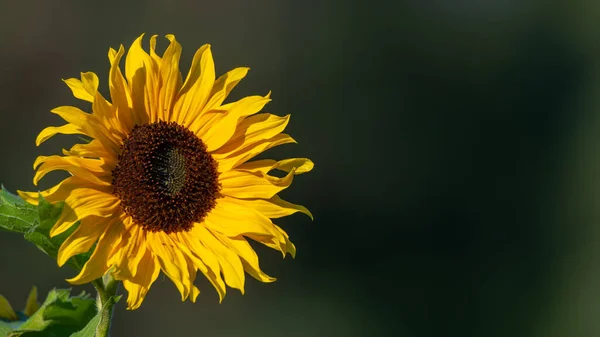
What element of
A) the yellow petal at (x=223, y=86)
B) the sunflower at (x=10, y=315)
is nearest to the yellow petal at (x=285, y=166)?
the yellow petal at (x=223, y=86)

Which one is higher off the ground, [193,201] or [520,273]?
[193,201]

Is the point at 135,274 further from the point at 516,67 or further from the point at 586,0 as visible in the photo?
the point at 586,0

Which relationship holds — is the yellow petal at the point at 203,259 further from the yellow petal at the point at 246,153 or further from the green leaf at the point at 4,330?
the green leaf at the point at 4,330

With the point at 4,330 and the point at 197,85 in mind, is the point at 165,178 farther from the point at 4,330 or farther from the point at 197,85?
the point at 4,330

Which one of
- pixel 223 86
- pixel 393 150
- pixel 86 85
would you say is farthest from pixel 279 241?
pixel 393 150

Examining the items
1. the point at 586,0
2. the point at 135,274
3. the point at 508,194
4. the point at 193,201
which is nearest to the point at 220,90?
the point at 193,201

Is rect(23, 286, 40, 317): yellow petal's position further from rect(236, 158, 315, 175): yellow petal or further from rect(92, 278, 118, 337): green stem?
rect(236, 158, 315, 175): yellow petal

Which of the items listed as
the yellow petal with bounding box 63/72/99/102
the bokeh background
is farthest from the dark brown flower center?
the bokeh background
